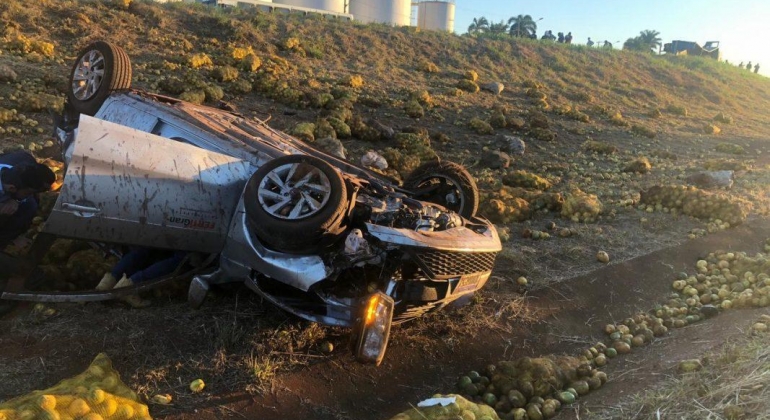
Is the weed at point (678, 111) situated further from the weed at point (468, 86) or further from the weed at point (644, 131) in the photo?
the weed at point (468, 86)

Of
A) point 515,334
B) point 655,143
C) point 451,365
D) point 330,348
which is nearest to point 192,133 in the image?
point 330,348

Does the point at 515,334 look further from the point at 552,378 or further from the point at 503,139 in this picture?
the point at 503,139

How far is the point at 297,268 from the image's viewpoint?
4.41 meters

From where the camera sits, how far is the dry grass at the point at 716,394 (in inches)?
132

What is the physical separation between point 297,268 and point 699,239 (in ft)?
24.0

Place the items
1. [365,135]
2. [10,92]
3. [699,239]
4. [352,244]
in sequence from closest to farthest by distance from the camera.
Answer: [352,244] < [699,239] < [10,92] < [365,135]

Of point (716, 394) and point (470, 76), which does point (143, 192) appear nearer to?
point (716, 394)

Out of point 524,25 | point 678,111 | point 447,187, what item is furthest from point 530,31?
point 447,187

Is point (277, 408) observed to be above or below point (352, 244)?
below

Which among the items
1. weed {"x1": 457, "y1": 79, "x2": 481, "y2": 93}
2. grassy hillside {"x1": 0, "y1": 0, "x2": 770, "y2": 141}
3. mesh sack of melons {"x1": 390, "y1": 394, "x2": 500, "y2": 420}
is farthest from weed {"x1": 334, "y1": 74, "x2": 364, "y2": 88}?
mesh sack of melons {"x1": 390, "y1": 394, "x2": 500, "y2": 420}

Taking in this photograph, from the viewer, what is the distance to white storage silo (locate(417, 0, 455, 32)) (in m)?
52.5

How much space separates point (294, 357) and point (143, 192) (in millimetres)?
1825

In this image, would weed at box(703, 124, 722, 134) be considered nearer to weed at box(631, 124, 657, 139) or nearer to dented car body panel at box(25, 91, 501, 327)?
weed at box(631, 124, 657, 139)

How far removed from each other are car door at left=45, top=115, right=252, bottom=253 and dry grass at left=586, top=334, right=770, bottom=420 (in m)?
3.39
